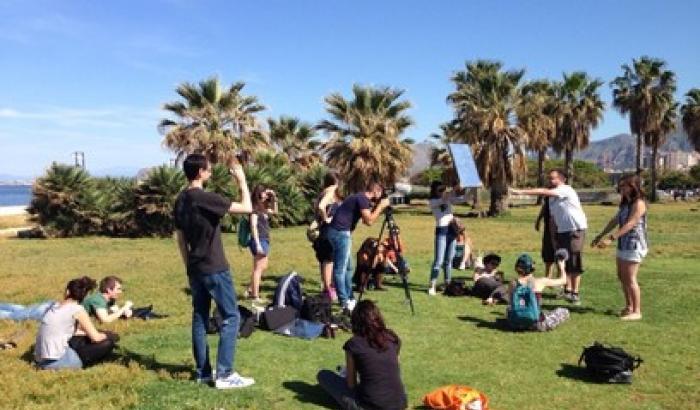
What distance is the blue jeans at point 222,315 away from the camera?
17.9 feet

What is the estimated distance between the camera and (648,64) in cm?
4947

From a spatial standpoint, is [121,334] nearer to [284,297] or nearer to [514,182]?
[284,297]

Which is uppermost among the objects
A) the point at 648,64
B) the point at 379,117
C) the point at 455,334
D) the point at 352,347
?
the point at 648,64

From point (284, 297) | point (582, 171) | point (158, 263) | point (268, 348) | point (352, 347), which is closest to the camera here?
point (352, 347)

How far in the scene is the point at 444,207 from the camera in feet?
32.9

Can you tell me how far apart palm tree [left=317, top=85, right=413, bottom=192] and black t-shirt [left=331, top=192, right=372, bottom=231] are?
24543 millimetres

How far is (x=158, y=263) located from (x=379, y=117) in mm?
21847

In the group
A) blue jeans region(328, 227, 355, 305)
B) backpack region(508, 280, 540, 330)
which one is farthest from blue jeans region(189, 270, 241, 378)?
backpack region(508, 280, 540, 330)

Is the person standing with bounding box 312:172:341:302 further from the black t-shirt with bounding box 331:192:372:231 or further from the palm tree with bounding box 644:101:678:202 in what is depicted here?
the palm tree with bounding box 644:101:678:202

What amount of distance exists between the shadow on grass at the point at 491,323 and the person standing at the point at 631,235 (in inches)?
67.2

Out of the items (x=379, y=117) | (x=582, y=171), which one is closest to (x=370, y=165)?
(x=379, y=117)

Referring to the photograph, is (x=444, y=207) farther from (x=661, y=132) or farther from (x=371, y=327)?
(x=661, y=132)

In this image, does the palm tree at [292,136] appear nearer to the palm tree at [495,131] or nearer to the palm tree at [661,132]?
the palm tree at [495,131]

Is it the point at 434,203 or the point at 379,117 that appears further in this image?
the point at 379,117
